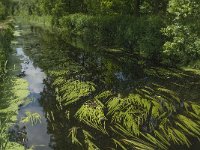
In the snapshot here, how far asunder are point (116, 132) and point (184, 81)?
8.23 metres

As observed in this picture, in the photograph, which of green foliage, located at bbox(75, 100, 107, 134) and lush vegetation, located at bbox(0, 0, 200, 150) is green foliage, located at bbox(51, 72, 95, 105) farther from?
green foliage, located at bbox(75, 100, 107, 134)

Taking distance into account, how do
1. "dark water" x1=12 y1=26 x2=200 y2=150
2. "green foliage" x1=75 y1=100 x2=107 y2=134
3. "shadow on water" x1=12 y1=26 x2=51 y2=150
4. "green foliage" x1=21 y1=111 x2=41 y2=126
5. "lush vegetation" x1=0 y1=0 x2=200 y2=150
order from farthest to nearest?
1. "green foliage" x1=21 y1=111 x2=41 y2=126
2. "green foliage" x1=75 y1=100 x2=107 y2=134
3. "dark water" x1=12 y1=26 x2=200 y2=150
4. "lush vegetation" x1=0 y1=0 x2=200 y2=150
5. "shadow on water" x1=12 y1=26 x2=51 y2=150

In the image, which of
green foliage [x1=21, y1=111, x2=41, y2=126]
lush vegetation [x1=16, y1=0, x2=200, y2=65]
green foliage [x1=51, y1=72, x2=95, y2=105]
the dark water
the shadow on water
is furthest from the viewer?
lush vegetation [x1=16, y1=0, x2=200, y2=65]

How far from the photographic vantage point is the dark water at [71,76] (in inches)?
447

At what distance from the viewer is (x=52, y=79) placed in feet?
61.9

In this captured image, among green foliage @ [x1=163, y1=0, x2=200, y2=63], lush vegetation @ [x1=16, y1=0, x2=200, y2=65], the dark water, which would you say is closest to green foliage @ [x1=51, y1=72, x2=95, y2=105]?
the dark water

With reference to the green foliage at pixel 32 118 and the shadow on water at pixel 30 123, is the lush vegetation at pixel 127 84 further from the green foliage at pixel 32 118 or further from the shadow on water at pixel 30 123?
the green foliage at pixel 32 118

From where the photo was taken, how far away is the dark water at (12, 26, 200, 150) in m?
11.4

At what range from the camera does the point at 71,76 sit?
1911 cm

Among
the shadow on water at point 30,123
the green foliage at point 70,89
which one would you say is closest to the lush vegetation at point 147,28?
the green foliage at point 70,89

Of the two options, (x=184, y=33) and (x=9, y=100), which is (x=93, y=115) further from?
(x=184, y=33)

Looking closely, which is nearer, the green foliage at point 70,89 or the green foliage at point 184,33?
the green foliage at point 70,89

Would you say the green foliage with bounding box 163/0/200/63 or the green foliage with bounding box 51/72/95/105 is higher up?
the green foliage with bounding box 163/0/200/63

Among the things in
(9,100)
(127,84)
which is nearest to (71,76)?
(127,84)
